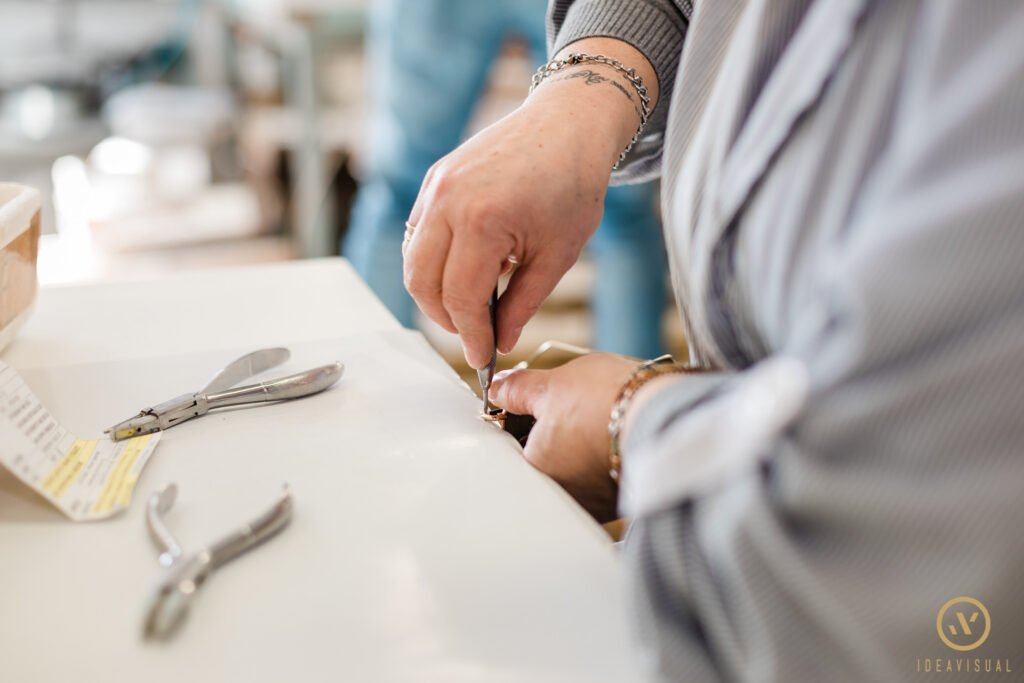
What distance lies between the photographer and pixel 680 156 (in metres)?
0.48

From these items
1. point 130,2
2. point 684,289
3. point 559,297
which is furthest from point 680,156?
point 130,2

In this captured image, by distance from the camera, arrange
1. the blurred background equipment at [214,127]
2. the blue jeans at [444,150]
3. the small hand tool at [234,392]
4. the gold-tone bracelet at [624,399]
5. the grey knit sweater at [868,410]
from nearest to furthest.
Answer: the grey knit sweater at [868,410]
the gold-tone bracelet at [624,399]
the small hand tool at [234,392]
the blue jeans at [444,150]
the blurred background equipment at [214,127]

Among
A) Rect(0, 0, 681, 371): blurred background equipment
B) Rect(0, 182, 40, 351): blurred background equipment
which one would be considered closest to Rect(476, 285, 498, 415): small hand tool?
Rect(0, 182, 40, 351): blurred background equipment

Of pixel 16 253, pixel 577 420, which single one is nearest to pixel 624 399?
pixel 577 420

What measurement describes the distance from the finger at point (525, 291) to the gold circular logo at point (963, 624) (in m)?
0.32

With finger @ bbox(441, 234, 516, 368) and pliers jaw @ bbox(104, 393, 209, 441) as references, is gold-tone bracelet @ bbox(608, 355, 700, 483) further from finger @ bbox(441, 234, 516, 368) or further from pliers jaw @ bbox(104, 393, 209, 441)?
pliers jaw @ bbox(104, 393, 209, 441)

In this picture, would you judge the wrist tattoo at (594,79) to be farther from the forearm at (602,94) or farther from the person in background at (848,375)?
the person in background at (848,375)

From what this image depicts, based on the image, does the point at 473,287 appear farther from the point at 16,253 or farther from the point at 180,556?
the point at 16,253

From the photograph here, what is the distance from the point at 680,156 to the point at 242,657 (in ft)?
1.07

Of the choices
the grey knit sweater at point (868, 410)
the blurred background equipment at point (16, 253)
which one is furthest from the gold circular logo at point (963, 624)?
the blurred background equipment at point (16, 253)

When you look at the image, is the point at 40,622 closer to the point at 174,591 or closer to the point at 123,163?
the point at 174,591

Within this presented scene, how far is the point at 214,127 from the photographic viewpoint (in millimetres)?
2381

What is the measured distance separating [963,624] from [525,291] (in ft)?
1.06

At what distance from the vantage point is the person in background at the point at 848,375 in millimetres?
294
